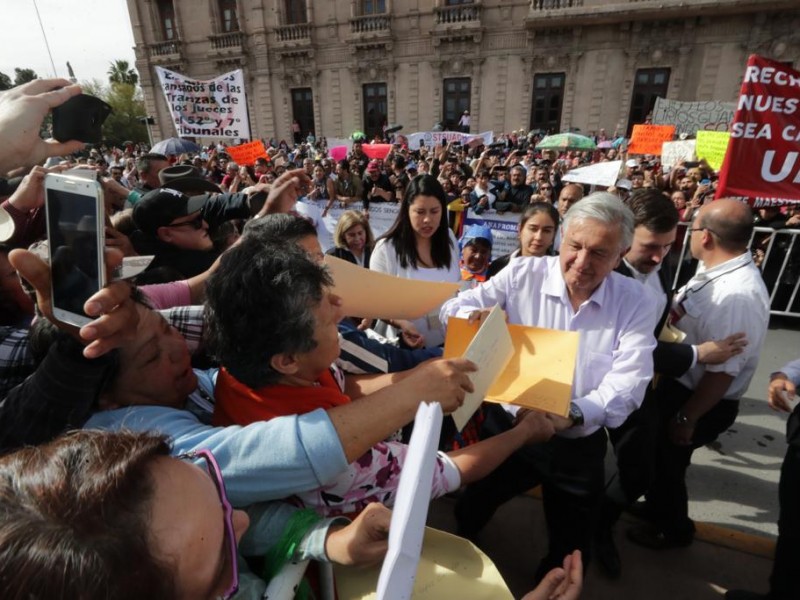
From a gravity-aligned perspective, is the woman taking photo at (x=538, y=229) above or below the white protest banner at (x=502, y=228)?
above

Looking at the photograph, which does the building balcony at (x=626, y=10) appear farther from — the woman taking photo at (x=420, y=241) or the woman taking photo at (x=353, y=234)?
the woman taking photo at (x=420, y=241)

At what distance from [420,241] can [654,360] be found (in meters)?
1.72

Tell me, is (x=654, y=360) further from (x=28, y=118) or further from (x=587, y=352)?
(x=28, y=118)

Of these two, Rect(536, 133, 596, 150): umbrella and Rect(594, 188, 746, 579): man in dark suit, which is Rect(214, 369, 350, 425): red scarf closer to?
Rect(594, 188, 746, 579): man in dark suit

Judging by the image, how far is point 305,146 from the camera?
773 inches

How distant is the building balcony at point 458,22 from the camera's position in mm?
19750

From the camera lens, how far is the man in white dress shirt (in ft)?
5.29

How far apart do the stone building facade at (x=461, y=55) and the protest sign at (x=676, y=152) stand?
12.0 meters

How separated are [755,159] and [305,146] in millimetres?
18924

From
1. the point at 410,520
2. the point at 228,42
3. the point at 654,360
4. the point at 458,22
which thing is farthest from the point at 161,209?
the point at 228,42

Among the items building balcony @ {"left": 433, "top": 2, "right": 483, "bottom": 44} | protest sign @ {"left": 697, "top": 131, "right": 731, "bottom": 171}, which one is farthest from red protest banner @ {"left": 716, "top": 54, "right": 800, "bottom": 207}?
building balcony @ {"left": 433, "top": 2, "right": 483, "bottom": 44}

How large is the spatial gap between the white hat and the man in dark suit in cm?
221

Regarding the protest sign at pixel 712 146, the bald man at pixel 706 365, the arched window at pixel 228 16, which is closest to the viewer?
the bald man at pixel 706 365

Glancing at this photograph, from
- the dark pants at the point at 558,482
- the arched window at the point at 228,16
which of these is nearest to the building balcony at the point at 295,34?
the arched window at the point at 228,16
